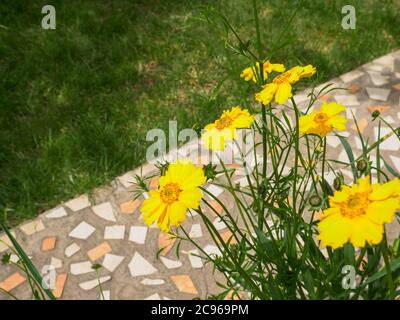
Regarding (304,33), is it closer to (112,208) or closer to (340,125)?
(112,208)

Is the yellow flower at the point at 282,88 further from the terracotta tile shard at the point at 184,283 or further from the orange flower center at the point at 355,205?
the terracotta tile shard at the point at 184,283

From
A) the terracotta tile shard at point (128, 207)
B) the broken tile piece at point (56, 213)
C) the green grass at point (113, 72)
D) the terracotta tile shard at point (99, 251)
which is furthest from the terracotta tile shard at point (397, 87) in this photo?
the broken tile piece at point (56, 213)

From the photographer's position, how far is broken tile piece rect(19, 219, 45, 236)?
2385 mm

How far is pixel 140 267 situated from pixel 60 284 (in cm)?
36

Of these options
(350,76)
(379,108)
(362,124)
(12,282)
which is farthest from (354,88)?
(12,282)

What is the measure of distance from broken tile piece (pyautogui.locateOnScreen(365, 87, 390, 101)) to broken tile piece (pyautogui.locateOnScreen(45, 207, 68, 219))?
2022mm

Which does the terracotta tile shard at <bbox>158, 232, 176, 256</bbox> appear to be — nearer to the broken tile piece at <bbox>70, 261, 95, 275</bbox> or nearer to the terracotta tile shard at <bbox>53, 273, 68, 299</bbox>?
the broken tile piece at <bbox>70, 261, 95, 275</bbox>

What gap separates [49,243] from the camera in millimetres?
2328

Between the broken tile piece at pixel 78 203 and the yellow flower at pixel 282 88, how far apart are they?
1.60 m

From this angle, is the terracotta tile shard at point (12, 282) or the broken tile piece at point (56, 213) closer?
the terracotta tile shard at point (12, 282)

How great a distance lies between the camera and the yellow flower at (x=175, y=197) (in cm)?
99

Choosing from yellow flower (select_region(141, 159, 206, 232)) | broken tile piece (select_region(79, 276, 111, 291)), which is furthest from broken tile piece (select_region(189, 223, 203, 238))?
yellow flower (select_region(141, 159, 206, 232))
